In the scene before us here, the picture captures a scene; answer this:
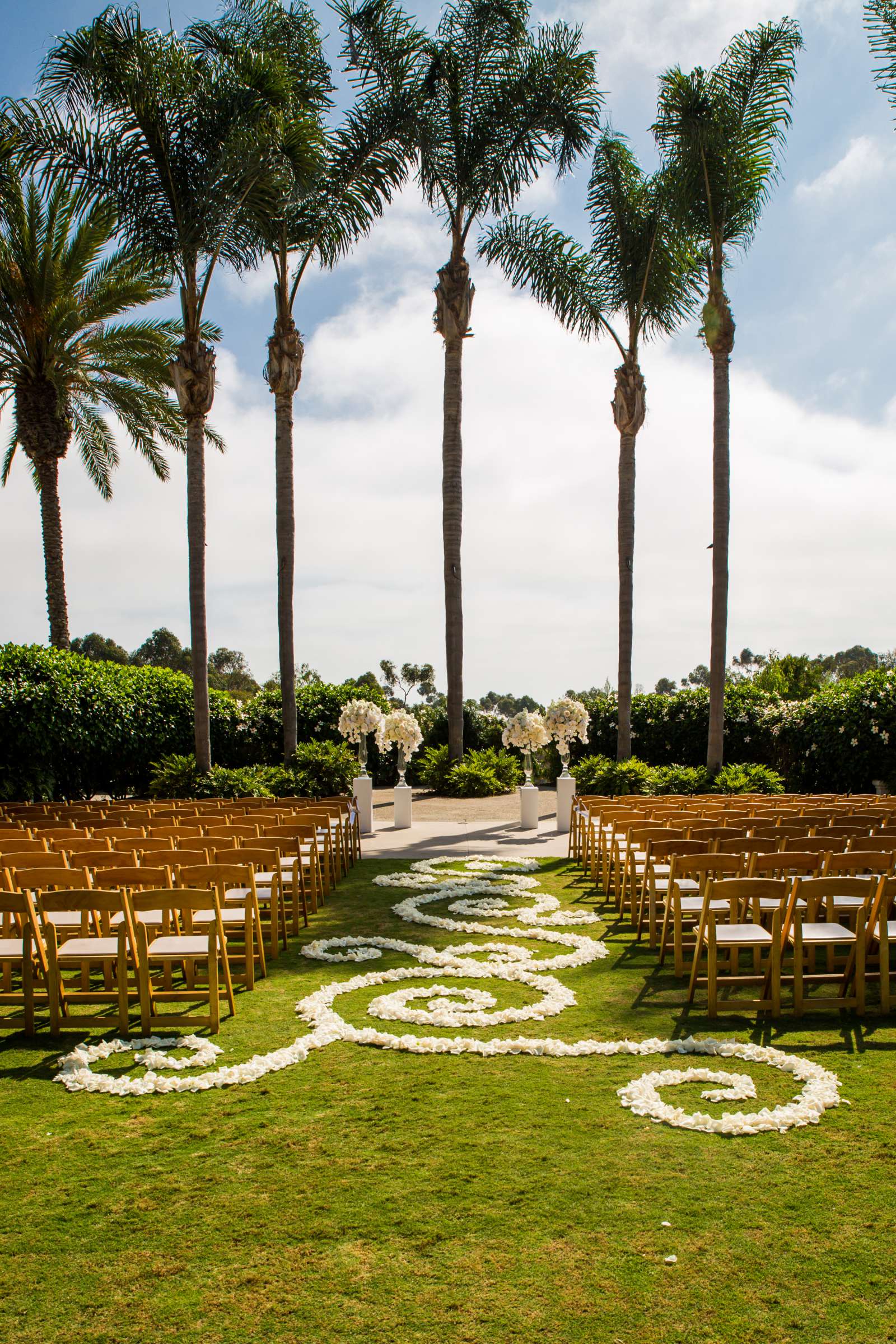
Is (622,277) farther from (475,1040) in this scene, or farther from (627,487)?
(475,1040)

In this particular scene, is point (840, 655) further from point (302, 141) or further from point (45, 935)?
point (45, 935)

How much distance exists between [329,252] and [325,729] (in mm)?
11692

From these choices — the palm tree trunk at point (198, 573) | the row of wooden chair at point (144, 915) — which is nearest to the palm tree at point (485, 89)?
the palm tree trunk at point (198, 573)

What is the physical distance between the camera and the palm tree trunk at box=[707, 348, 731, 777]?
19.2 meters

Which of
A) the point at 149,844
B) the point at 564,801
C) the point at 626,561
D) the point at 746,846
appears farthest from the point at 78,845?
the point at 626,561

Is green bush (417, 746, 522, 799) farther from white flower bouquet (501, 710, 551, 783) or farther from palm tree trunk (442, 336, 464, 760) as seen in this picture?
white flower bouquet (501, 710, 551, 783)

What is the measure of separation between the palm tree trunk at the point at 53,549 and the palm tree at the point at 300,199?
16.7 ft

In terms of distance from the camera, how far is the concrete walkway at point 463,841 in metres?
14.0

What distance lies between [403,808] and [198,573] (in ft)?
Result: 20.5

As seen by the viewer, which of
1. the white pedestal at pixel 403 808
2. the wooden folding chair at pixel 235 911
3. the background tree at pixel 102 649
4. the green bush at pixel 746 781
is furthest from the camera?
the background tree at pixel 102 649

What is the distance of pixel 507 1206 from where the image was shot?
152 inches

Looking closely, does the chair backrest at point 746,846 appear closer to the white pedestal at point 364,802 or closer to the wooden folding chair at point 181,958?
the wooden folding chair at point 181,958

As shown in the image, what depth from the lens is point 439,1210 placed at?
12.7 ft

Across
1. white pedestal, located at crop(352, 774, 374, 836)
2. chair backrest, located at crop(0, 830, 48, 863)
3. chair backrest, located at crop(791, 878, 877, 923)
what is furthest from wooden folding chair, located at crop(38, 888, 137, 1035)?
white pedestal, located at crop(352, 774, 374, 836)
